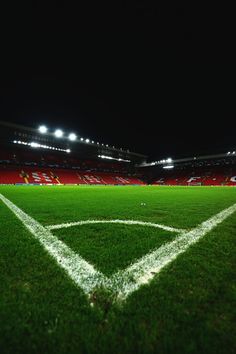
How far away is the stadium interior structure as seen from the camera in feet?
135

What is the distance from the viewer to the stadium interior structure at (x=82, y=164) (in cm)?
4109

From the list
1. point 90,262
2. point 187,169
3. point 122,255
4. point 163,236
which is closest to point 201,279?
point 122,255

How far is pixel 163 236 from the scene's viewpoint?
3.01 m

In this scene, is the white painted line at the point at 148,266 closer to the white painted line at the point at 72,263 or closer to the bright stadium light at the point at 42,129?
the white painted line at the point at 72,263

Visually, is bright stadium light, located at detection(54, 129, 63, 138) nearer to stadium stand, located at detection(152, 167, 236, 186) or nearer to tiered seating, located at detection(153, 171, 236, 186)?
stadium stand, located at detection(152, 167, 236, 186)

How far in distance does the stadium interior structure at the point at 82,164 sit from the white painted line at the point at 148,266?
3647 cm

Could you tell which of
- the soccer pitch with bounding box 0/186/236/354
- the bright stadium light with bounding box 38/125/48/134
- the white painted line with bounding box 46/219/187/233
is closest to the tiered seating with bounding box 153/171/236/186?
the bright stadium light with bounding box 38/125/48/134

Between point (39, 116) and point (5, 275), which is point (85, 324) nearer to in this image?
point (5, 275)

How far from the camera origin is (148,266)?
1968 millimetres

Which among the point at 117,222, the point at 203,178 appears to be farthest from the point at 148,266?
the point at 203,178

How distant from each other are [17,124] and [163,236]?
4469 centimetres

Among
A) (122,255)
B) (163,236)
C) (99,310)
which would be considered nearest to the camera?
(99,310)

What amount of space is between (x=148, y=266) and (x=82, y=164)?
5277 cm

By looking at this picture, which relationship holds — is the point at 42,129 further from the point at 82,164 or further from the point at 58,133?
the point at 82,164
